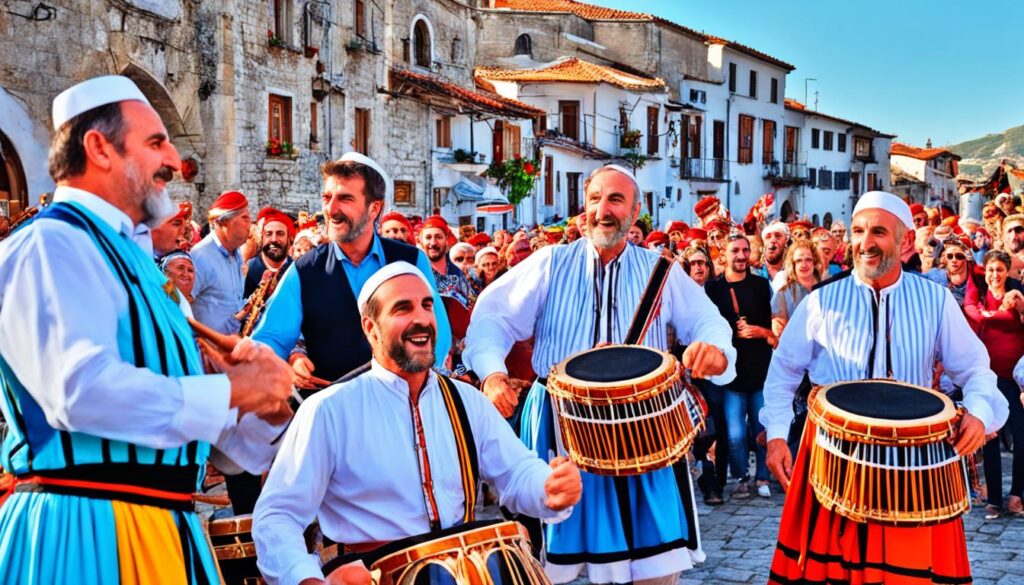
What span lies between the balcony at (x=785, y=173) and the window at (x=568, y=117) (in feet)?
58.5

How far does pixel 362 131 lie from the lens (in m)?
25.9

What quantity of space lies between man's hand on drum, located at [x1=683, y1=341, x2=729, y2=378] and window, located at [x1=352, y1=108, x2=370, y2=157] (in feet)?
70.2

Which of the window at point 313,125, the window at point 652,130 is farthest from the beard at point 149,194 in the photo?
the window at point 652,130

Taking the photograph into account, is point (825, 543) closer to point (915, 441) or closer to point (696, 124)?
point (915, 441)

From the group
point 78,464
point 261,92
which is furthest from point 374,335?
point 261,92

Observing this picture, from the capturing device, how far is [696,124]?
50094 mm

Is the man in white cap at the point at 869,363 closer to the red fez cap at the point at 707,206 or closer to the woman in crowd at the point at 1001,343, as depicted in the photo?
the woman in crowd at the point at 1001,343

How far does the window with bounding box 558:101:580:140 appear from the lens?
4050cm

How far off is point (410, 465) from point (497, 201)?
96.0 feet

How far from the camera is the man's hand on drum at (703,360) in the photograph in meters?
4.64

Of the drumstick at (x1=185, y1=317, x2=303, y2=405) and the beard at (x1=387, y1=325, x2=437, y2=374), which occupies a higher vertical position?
the drumstick at (x1=185, y1=317, x2=303, y2=405)

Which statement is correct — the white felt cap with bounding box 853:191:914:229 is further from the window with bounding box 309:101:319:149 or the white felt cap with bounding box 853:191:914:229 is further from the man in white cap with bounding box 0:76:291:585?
the window with bounding box 309:101:319:149

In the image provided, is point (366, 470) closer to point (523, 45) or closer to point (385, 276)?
point (385, 276)

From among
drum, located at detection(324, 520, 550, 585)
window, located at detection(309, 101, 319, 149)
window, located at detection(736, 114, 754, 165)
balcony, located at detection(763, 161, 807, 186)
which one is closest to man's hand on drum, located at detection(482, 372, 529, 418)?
drum, located at detection(324, 520, 550, 585)
